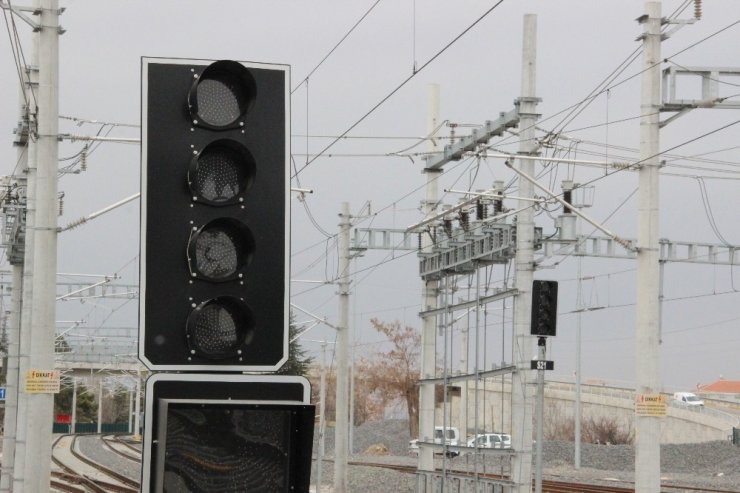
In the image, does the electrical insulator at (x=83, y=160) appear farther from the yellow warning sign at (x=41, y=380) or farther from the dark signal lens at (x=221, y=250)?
the dark signal lens at (x=221, y=250)

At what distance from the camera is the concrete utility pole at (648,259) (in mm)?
20391

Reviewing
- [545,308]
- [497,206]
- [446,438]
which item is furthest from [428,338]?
[545,308]

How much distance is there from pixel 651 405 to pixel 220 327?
1589 cm

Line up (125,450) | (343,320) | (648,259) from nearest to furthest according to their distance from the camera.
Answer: (648,259) < (343,320) < (125,450)

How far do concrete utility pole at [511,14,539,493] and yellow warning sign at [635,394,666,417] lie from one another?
8.94 feet

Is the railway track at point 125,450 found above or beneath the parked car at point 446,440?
beneath

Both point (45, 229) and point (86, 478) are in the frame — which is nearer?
point (45, 229)

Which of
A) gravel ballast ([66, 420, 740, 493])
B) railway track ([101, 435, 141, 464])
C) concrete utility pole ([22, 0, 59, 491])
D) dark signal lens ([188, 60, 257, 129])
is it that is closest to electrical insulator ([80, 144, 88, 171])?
concrete utility pole ([22, 0, 59, 491])

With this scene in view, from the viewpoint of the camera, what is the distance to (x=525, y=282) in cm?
2292

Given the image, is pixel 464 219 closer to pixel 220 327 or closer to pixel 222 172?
pixel 222 172

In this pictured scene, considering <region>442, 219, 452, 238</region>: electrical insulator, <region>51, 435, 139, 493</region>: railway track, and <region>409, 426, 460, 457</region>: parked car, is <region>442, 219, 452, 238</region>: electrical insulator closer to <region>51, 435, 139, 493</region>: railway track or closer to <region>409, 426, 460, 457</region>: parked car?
<region>409, 426, 460, 457</region>: parked car

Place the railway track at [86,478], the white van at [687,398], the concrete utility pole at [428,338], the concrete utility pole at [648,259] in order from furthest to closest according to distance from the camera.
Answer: the white van at [687,398]
the railway track at [86,478]
the concrete utility pole at [428,338]
the concrete utility pole at [648,259]

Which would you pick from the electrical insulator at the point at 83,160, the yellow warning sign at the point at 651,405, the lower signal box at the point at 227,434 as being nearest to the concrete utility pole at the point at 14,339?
the electrical insulator at the point at 83,160

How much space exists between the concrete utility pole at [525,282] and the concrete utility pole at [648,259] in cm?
242
